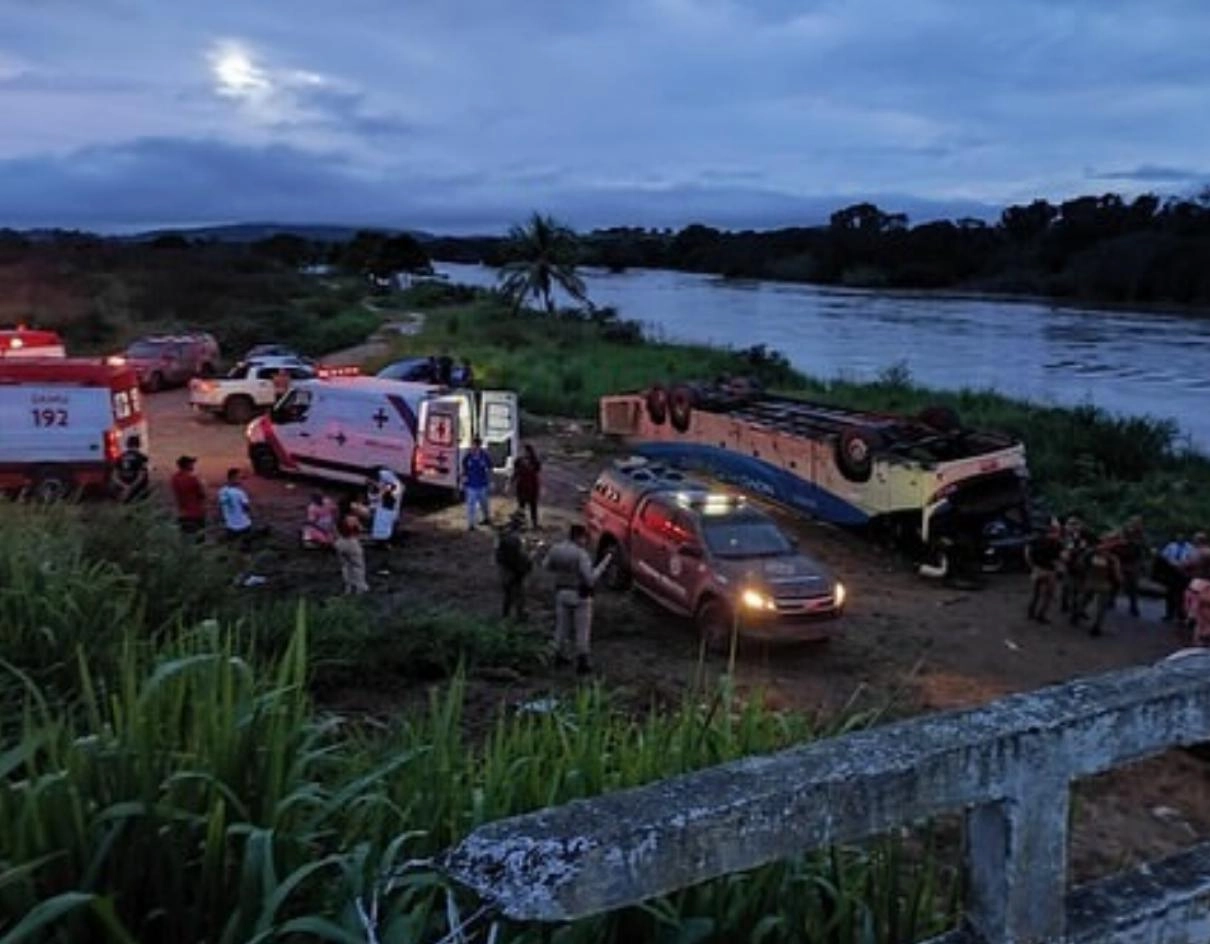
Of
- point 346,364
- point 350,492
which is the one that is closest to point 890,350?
point 346,364

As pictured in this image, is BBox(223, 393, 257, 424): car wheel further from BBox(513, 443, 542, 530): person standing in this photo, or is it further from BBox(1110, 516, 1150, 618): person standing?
BBox(1110, 516, 1150, 618): person standing

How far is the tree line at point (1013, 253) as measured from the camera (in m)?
92.3

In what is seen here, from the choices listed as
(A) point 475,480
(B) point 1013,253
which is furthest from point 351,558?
(B) point 1013,253

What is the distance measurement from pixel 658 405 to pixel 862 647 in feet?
42.8

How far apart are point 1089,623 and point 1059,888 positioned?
1748 centimetres

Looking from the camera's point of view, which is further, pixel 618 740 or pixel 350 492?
pixel 350 492

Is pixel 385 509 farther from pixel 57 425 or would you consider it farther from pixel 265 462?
pixel 57 425

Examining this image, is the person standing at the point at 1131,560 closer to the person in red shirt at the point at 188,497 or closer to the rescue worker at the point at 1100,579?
the rescue worker at the point at 1100,579

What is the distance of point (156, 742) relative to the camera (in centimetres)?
349

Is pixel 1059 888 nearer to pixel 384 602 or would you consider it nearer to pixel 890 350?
pixel 384 602

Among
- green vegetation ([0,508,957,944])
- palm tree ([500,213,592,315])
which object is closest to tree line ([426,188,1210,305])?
palm tree ([500,213,592,315])

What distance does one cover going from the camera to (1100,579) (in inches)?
709

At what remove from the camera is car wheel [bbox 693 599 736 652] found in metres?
15.4

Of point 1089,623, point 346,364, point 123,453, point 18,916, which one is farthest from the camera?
point 346,364
